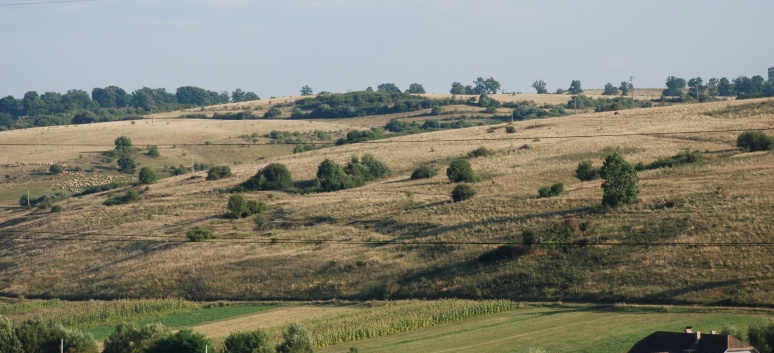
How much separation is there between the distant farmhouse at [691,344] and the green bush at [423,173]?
213 ft

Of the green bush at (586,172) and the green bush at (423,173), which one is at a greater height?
the green bush at (586,172)

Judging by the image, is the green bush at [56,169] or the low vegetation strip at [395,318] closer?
the low vegetation strip at [395,318]

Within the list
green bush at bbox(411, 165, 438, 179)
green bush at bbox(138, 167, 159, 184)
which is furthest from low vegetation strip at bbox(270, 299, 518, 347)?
green bush at bbox(138, 167, 159, 184)

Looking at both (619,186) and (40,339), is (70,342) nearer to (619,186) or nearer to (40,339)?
(40,339)

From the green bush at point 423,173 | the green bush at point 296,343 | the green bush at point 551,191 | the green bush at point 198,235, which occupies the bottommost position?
the green bush at point 198,235

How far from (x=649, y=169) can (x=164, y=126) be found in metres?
121

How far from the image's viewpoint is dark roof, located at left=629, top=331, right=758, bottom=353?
136ft

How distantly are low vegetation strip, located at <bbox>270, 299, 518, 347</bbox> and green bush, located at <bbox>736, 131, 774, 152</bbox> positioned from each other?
48.9 meters

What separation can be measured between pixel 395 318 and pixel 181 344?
50.8 ft

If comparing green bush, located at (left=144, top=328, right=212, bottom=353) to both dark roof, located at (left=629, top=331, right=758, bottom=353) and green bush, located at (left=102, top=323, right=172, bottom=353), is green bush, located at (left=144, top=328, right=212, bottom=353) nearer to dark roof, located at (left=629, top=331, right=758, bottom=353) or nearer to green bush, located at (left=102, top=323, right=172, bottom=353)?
green bush, located at (left=102, top=323, right=172, bottom=353)

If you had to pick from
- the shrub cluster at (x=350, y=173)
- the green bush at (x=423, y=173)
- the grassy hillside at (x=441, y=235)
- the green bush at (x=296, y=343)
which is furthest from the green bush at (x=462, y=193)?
the green bush at (x=296, y=343)

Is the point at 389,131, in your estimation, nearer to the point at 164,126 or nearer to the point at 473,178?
the point at 164,126

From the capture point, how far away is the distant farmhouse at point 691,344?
41500 millimetres

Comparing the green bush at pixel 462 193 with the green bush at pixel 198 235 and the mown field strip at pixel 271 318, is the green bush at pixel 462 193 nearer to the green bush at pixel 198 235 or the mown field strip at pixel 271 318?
the green bush at pixel 198 235
